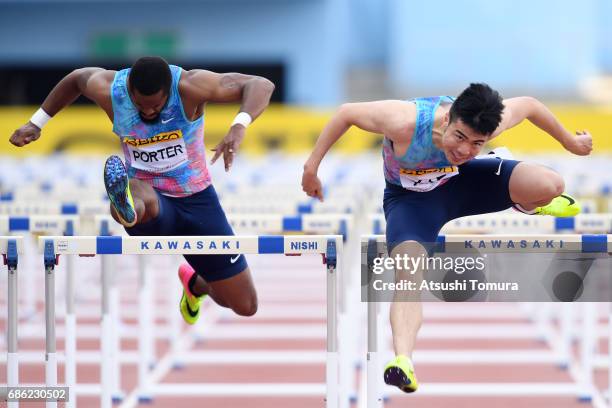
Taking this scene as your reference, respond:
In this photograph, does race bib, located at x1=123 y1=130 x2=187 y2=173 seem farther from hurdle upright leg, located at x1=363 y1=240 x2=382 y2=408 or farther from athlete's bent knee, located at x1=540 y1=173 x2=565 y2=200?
athlete's bent knee, located at x1=540 y1=173 x2=565 y2=200

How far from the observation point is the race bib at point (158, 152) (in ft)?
18.4

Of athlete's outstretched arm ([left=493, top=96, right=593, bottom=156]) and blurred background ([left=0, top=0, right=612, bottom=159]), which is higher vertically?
blurred background ([left=0, top=0, right=612, bottom=159])

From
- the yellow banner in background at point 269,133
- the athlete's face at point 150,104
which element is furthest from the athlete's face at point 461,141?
the yellow banner in background at point 269,133

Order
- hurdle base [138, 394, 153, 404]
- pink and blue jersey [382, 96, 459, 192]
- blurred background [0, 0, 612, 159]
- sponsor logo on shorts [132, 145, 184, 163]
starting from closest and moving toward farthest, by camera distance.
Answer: pink and blue jersey [382, 96, 459, 192] → sponsor logo on shorts [132, 145, 184, 163] → hurdle base [138, 394, 153, 404] → blurred background [0, 0, 612, 159]

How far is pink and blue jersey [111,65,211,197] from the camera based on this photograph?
5.52 metres

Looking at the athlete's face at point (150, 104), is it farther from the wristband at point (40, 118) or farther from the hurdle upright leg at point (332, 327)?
the hurdle upright leg at point (332, 327)

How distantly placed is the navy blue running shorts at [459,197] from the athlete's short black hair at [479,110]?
1.80ft

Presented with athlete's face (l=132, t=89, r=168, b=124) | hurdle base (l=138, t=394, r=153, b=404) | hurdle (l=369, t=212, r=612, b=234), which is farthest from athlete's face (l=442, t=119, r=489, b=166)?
hurdle base (l=138, t=394, r=153, b=404)

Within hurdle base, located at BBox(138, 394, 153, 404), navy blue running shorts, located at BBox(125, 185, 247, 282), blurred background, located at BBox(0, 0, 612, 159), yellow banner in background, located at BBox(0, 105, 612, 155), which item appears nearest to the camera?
navy blue running shorts, located at BBox(125, 185, 247, 282)

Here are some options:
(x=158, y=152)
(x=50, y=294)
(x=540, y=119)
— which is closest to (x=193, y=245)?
(x=50, y=294)

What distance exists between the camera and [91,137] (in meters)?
21.2

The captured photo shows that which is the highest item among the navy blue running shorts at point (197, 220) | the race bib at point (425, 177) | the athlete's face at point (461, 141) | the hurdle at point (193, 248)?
the athlete's face at point (461, 141)

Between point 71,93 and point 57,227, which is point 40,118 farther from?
point 57,227

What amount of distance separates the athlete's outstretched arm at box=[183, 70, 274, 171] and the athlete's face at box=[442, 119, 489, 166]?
33.6 inches
